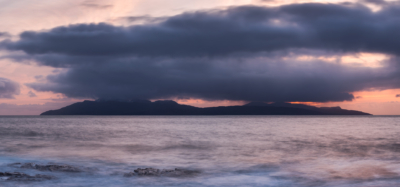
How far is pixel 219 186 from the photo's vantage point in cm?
1388

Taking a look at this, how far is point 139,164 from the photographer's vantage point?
67.1ft

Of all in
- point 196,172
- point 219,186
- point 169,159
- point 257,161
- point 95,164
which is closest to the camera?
point 219,186

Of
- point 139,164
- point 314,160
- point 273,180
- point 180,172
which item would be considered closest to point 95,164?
point 139,164

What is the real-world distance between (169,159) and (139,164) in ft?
10.3

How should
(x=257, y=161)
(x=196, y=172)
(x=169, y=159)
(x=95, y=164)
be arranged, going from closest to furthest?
(x=196, y=172) → (x=95, y=164) → (x=257, y=161) → (x=169, y=159)

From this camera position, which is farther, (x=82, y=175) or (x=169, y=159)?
(x=169, y=159)

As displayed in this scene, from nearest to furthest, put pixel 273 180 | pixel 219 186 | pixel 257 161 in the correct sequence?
1. pixel 219 186
2. pixel 273 180
3. pixel 257 161

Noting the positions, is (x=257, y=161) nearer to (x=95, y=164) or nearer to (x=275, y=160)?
(x=275, y=160)

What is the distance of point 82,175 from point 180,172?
4957 mm

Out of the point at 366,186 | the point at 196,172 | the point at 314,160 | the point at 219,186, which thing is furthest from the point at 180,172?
the point at 314,160

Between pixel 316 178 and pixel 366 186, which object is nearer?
pixel 366 186

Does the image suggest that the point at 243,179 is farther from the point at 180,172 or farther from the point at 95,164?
the point at 95,164

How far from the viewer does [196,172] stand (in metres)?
17.2

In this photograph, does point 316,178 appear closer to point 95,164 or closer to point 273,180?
point 273,180
